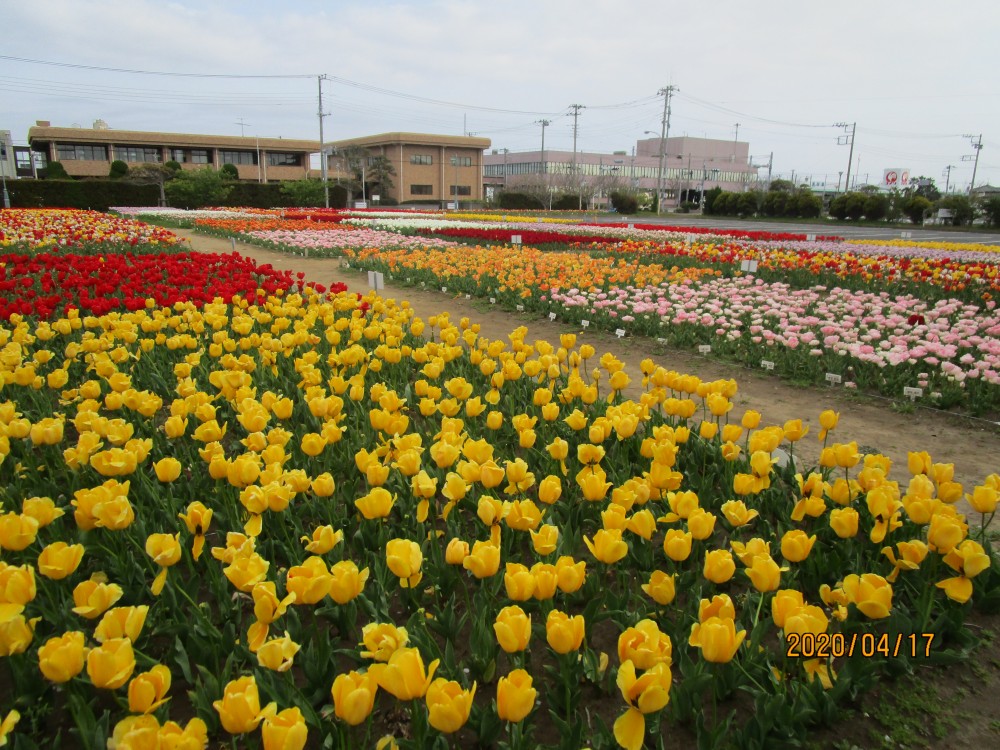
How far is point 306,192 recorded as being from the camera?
1767 inches

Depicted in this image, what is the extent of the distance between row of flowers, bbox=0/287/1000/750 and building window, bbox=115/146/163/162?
224 ft

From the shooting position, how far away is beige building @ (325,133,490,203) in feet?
227

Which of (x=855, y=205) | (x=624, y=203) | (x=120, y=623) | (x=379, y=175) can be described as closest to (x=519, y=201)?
(x=624, y=203)

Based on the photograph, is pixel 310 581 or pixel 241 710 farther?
pixel 310 581

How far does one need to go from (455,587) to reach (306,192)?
46.3 metres

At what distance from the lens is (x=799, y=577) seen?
101 inches

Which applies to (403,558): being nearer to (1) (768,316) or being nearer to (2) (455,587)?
(2) (455,587)

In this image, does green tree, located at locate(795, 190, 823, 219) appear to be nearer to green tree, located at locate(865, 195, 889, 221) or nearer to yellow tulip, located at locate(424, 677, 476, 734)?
green tree, located at locate(865, 195, 889, 221)

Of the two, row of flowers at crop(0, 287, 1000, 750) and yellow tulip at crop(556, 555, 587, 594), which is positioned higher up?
yellow tulip at crop(556, 555, 587, 594)

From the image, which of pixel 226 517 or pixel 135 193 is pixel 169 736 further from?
pixel 135 193

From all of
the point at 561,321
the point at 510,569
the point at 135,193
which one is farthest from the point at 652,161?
the point at 510,569

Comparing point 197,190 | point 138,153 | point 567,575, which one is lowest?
point 567,575

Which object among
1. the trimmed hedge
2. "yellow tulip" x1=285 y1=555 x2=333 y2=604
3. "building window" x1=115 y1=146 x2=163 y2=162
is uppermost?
"building window" x1=115 y1=146 x2=163 y2=162

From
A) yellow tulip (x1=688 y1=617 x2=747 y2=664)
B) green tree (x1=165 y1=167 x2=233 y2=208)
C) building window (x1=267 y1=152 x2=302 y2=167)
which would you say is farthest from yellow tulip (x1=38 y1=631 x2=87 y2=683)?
building window (x1=267 y1=152 x2=302 y2=167)
